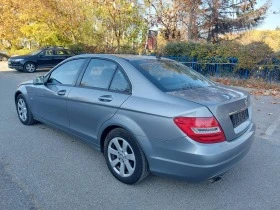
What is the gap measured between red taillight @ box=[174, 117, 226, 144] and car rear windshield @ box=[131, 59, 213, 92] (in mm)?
503

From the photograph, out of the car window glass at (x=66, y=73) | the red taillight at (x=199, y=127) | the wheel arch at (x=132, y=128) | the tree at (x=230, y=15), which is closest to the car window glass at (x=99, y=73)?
the car window glass at (x=66, y=73)

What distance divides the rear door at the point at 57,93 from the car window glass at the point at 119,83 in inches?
31.6

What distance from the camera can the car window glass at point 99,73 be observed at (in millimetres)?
3190

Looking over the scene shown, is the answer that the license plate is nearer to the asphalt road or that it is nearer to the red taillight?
the red taillight

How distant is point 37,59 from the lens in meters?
14.5

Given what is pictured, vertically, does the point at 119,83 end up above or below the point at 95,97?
above

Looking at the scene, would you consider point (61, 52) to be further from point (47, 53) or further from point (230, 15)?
point (230, 15)

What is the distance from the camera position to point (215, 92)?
295cm

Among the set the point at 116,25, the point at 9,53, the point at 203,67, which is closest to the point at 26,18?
the point at 116,25

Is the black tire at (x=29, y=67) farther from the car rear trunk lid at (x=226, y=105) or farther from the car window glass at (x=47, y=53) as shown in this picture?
the car rear trunk lid at (x=226, y=105)

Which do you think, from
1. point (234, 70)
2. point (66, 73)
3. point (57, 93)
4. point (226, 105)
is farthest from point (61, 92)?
point (234, 70)

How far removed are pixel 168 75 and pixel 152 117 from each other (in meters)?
0.81

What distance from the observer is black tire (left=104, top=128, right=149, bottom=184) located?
2.74 m

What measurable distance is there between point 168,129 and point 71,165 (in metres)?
1.60
